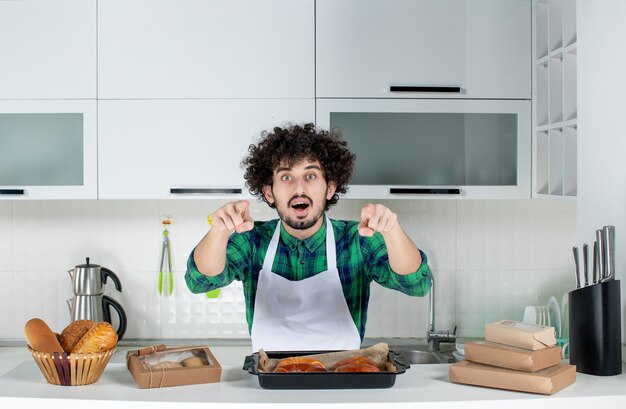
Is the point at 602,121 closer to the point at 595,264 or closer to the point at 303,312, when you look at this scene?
the point at 595,264

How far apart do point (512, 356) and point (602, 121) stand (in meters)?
0.82

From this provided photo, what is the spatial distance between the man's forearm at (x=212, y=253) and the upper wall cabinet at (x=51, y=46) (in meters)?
1.02

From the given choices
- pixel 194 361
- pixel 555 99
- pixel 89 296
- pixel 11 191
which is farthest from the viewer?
pixel 89 296

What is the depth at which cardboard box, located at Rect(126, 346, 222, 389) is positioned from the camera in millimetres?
1564

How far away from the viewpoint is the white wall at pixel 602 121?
6.48ft

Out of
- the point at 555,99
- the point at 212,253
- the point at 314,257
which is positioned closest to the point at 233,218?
the point at 212,253

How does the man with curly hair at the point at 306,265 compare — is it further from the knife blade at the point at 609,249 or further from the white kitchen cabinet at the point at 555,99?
the white kitchen cabinet at the point at 555,99

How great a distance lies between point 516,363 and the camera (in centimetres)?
156

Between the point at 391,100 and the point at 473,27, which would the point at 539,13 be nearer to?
the point at 473,27

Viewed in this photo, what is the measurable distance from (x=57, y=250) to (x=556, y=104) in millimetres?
1923

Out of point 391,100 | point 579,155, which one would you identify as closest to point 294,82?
point 391,100

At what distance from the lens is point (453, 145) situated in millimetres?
2773

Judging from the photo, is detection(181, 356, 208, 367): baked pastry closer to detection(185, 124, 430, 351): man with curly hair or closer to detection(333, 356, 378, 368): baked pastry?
detection(333, 356, 378, 368): baked pastry

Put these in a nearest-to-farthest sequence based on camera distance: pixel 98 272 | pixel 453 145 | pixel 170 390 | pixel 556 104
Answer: pixel 170 390, pixel 556 104, pixel 453 145, pixel 98 272
